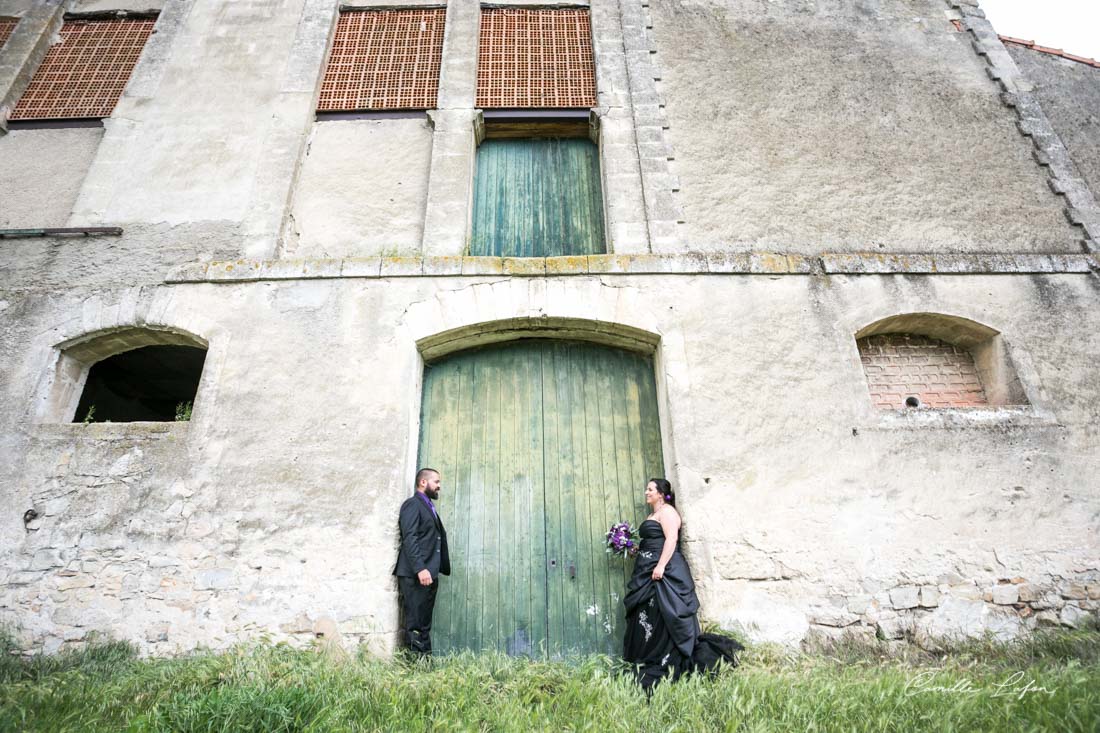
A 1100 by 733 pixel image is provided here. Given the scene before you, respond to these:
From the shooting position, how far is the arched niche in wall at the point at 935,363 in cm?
527

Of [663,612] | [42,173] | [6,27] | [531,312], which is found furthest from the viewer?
[6,27]

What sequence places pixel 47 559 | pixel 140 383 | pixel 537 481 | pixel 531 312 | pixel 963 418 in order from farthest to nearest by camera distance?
pixel 140 383, pixel 531 312, pixel 537 481, pixel 963 418, pixel 47 559

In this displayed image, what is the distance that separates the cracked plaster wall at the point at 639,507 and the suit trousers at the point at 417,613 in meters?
0.16

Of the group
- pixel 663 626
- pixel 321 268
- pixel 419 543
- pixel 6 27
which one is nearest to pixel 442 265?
pixel 321 268

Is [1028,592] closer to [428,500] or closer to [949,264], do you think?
[949,264]

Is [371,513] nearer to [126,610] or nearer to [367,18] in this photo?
[126,610]

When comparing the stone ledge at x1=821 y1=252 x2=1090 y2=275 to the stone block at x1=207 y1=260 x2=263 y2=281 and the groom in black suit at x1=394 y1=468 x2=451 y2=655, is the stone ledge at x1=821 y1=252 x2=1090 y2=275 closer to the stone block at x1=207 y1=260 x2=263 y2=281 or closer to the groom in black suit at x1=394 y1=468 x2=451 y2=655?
the groom in black suit at x1=394 y1=468 x2=451 y2=655

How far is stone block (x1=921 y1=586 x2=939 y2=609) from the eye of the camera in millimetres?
4316

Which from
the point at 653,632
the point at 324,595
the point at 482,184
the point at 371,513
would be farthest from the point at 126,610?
the point at 482,184

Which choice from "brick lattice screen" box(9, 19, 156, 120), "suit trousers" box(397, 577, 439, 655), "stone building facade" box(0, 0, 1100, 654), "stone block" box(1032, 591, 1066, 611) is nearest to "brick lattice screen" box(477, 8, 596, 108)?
"stone building facade" box(0, 0, 1100, 654)

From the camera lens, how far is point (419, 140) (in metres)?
6.54

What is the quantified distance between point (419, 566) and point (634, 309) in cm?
271

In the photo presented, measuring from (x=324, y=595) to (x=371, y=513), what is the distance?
2.10ft

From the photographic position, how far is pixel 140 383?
24.8 feet
